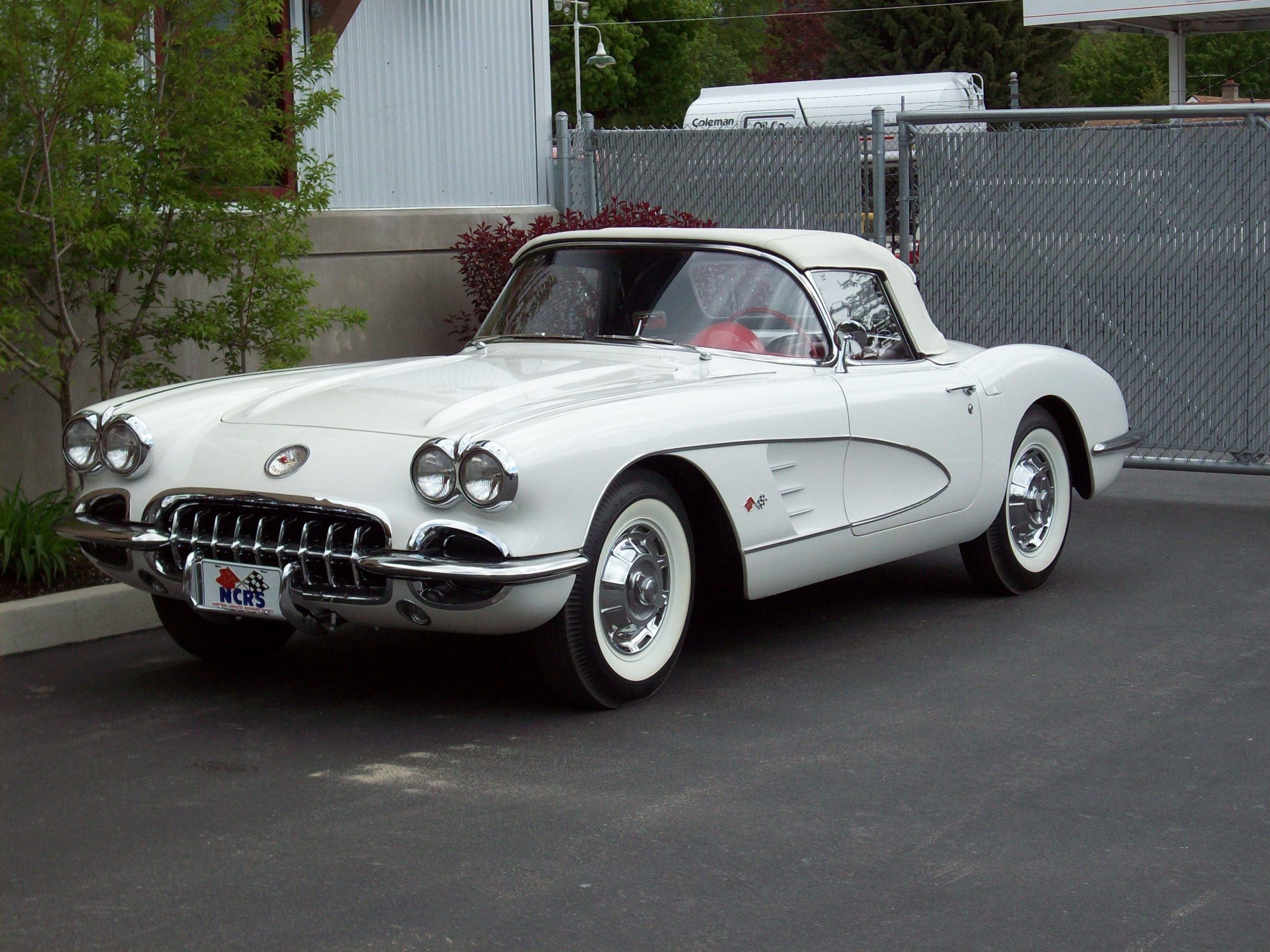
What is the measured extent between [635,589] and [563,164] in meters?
7.16

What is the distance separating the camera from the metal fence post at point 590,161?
1199 cm

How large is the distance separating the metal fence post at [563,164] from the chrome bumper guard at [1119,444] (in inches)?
205

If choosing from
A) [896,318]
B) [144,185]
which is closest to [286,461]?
[144,185]

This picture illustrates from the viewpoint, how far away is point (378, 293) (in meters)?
10.4

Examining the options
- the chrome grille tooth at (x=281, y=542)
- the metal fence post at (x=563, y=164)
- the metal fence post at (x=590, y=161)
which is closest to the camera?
the chrome grille tooth at (x=281, y=542)

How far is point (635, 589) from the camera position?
5250 mm

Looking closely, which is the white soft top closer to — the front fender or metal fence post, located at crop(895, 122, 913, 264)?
the front fender

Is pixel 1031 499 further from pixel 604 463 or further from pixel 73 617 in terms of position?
pixel 73 617

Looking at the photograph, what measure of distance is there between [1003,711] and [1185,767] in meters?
0.72

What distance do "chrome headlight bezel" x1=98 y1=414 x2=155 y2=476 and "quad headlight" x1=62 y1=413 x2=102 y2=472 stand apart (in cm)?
4

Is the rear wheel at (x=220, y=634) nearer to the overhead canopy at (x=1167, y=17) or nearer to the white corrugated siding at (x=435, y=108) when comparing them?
the white corrugated siding at (x=435, y=108)

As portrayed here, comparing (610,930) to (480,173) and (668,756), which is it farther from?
(480,173)

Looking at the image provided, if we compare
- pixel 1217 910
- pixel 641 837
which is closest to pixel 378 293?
pixel 641 837

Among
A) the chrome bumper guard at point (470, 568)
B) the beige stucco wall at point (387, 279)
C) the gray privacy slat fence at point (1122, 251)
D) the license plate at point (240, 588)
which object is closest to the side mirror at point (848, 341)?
the chrome bumper guard at point (470, 568)
